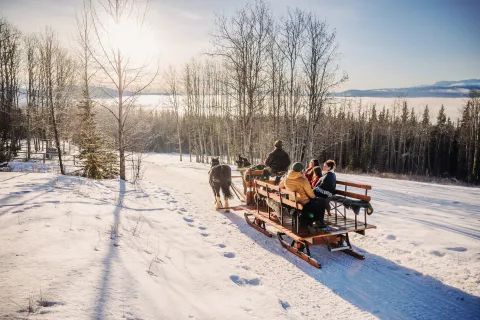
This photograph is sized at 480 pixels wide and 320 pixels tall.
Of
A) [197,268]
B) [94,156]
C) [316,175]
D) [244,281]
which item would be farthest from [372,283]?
[94,156]

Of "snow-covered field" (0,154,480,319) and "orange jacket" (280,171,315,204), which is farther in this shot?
"orange jacket" (280,171,315,204)

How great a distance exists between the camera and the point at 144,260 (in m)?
4.30

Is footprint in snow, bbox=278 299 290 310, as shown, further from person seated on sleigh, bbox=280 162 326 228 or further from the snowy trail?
person seated on sleigh, bbox=280 162 326 228

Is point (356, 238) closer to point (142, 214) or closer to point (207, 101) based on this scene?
point (142, 214)

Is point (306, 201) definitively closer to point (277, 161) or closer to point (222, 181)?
point (277, 161)

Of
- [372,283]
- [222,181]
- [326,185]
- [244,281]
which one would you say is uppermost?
[326,185]

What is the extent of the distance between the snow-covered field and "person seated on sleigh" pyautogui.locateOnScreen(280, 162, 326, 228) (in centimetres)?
85

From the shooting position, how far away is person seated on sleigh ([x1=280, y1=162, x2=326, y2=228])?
552cm

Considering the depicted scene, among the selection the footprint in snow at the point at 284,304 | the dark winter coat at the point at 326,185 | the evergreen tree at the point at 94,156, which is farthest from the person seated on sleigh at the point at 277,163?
the evergreen tree at the point at 94,156

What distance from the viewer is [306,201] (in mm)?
5566

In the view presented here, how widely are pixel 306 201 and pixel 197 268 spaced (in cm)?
265

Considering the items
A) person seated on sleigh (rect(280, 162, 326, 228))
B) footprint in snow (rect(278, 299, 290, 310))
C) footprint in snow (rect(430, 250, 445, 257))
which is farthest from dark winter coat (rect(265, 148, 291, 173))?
footprint in snow (rect(278, 299, 290, 310))

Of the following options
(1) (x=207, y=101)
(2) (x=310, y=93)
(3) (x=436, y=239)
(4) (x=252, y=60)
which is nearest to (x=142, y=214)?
(3) (x=436, y=239)

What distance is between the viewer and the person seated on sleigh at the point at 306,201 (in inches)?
217
